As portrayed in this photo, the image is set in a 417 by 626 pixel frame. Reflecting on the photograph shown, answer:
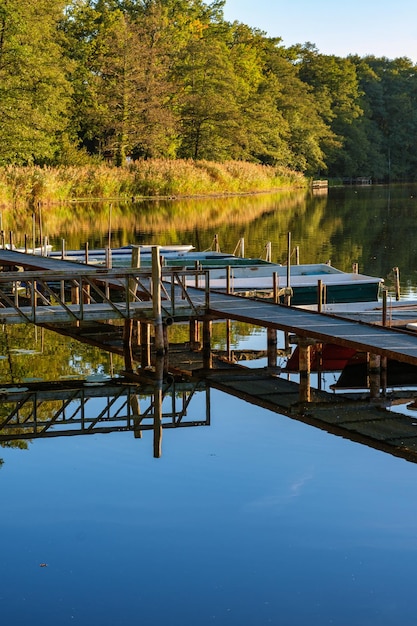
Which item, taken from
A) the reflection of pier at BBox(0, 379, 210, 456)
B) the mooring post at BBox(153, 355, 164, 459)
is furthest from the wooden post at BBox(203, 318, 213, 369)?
the reflection of pier at BBox(0, 379, 210, 456)

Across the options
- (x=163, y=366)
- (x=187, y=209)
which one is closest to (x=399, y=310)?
(x=163, y=366)

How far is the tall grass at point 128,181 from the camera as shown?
2248 inches

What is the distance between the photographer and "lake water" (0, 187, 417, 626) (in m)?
9.33

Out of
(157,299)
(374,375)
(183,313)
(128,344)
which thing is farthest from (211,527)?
(128,344)

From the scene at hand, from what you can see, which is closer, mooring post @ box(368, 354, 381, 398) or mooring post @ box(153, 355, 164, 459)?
mooring post @ box(153, 355, 164, 459)

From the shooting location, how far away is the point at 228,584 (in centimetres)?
974

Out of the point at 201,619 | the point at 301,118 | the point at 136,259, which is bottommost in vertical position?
the point at 201,619

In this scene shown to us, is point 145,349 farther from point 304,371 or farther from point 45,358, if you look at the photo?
point 304,371

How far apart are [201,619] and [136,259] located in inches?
513

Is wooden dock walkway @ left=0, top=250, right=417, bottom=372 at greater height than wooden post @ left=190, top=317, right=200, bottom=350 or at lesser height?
greater

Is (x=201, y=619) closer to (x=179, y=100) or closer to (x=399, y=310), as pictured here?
(x=399, y=310)

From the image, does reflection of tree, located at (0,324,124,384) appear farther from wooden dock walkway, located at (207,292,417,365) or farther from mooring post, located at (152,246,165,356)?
wooden dock walkway, located at (207,292,417,365)

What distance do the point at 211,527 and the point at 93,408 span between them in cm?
528

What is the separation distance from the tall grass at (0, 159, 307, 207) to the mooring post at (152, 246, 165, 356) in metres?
37.3
